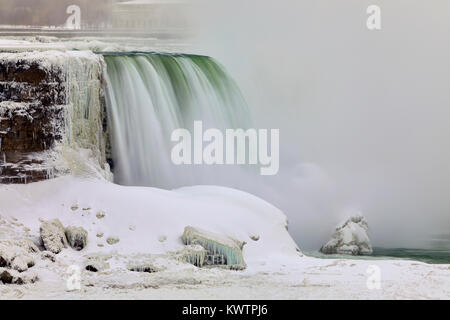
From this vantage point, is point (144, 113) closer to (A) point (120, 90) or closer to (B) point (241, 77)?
(A) point (120, 90)

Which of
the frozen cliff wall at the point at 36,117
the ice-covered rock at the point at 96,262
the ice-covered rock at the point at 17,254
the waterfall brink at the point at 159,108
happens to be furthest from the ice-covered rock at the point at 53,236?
the waterfall brink at the point at 159,108

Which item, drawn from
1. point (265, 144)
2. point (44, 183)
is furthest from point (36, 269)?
point (265, 144)

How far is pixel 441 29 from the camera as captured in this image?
78.4 ft

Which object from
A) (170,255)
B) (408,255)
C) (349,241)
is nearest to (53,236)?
(170,255)

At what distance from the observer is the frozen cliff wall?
13094 millimetres

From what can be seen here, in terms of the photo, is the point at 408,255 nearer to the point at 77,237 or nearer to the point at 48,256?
the point at 77,237

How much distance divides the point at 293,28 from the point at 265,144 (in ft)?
18.0

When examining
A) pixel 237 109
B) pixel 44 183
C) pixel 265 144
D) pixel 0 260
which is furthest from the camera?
pixel 265 144

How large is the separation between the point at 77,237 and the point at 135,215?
92 cm

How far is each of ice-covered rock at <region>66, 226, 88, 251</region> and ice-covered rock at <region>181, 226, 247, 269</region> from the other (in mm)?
1300

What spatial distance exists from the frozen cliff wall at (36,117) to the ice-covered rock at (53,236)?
47.3 inches

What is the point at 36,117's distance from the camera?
1317cm

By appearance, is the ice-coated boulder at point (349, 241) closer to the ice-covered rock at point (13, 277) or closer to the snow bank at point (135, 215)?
the snow bank at point (135, 215)

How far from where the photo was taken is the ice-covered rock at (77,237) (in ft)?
39.7
